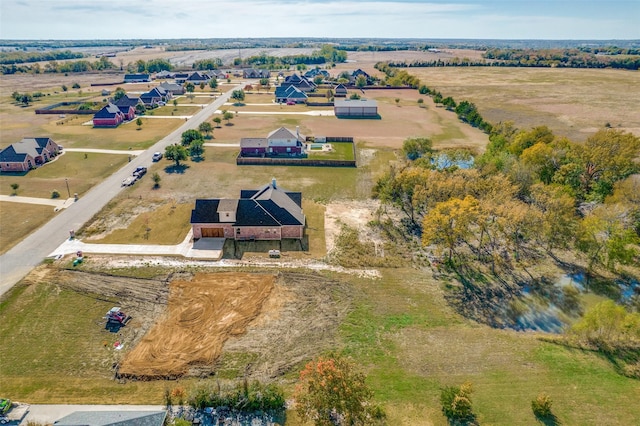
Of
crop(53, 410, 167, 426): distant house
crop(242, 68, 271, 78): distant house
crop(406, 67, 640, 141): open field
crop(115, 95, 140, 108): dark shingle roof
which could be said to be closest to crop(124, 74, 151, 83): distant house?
crop(242, 68, 271, 78): distant house

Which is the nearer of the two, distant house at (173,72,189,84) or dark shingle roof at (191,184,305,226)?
dark shingle roof at (191,184,305,226)

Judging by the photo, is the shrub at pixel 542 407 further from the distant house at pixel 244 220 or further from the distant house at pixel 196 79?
the distant house at pixel 196 79

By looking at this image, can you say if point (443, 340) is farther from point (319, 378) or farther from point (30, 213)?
point (30, 213)

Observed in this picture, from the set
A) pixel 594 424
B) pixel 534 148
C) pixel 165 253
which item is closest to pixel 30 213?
pixel 165 253

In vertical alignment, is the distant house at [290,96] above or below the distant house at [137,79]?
below

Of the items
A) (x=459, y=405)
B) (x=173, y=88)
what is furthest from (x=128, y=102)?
(x=459, y=405)

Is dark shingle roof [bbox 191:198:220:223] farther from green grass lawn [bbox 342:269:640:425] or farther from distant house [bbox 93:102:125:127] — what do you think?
distant house [bbox 93:102:125:127]

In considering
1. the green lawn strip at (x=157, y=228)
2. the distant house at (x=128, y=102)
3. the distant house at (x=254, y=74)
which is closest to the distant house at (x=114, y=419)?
the green lawn strip at (x=157, y=228)
